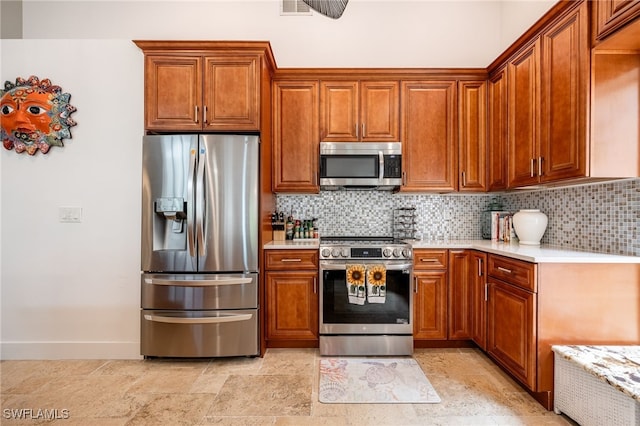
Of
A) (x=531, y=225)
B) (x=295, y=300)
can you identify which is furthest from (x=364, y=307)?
(x=531, y=225)

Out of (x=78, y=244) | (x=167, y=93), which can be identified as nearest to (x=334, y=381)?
(x=78, y=244)

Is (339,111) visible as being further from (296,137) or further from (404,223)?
(404,223)

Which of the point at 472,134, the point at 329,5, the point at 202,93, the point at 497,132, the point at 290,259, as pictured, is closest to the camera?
the point at 329,5

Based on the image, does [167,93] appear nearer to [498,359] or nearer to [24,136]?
[24,136]

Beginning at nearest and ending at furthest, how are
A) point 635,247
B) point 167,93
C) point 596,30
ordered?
point 596,30
point 635,247
point 167,93

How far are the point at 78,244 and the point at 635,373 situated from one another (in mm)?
3719

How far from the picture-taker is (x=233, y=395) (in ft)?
6.80

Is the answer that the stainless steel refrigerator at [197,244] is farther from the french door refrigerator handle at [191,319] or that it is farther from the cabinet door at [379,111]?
the cabinet door at [379,111]

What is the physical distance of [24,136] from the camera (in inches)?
102

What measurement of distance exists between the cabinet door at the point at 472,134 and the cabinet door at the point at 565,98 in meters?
0.74

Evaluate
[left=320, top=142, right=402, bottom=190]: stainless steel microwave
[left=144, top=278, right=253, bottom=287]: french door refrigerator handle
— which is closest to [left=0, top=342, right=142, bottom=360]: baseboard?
[left=144, top=278, right=253, bottom=287]: french door refrigerator handle

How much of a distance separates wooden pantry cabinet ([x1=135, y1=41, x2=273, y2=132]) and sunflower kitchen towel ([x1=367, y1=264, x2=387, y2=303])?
149 centimetres

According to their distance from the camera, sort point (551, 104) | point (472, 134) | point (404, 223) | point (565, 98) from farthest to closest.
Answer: point (404, 223) → point (472, 134) → point (551, 104) → point (565, 98)

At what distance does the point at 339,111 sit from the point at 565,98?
1695mm
